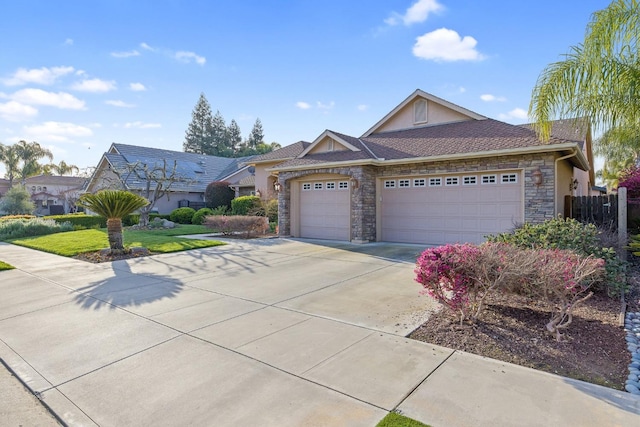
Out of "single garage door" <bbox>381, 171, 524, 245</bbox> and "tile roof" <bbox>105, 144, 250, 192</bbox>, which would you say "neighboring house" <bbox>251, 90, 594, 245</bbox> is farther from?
"tile roof" <bbox>105, 144, 250, 192</bbox>

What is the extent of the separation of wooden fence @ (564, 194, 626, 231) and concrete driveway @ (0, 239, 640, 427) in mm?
7205

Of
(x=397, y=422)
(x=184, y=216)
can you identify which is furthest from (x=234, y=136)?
(x=397, y=422)

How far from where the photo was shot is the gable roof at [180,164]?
86.6ft

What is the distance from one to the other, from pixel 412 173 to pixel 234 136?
53.8 metres

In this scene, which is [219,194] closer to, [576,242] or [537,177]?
[537,177]

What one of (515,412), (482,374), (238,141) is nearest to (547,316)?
(482,374)

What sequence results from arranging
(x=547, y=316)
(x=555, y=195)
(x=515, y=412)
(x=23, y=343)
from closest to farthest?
(x=515, y=412), (x=23, y=343), (x=547, y=316), (x=555, y=195)

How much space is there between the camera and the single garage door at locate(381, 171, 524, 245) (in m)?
11.4

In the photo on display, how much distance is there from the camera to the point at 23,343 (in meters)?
4.67

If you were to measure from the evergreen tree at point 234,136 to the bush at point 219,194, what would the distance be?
37126 mm

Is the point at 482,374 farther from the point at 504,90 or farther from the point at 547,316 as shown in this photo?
the point at 504,90

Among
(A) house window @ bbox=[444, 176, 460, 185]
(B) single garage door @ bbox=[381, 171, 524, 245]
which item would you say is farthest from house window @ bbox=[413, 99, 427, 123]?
(A) house window @ bbox=[444, 176, 460, 185]

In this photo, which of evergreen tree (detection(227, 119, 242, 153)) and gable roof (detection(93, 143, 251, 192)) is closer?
gable roof (detection(93, 143, 251, 192))

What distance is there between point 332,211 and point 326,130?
11.2ft
